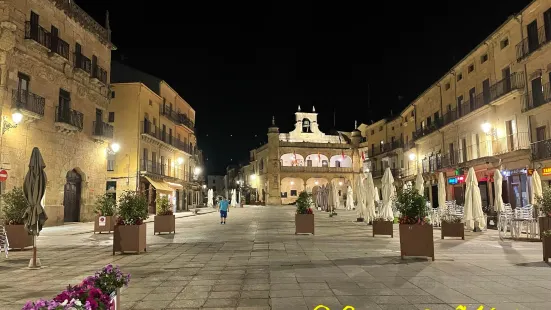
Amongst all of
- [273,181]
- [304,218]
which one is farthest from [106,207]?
[273,181]

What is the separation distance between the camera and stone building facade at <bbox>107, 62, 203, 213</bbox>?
3281 cm

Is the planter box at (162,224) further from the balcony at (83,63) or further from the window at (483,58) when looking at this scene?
the window at (483,58)

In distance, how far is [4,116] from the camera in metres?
17.1

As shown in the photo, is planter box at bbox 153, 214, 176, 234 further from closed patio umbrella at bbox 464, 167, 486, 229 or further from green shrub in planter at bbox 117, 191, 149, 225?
closed patio umbrella at bbox 464, 167, 486, 229

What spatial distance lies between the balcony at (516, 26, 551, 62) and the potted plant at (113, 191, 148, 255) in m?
21.9

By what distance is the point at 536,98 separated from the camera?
72.3 ft

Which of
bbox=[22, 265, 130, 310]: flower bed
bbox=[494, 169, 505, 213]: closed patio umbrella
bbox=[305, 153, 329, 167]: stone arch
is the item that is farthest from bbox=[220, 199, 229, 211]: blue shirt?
bbox=[305, 153, 329, 167]: stone arch

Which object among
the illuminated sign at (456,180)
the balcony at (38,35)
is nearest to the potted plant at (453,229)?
the illuminated sign at (456,180)

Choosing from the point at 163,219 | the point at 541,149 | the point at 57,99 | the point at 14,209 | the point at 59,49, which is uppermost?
the point at 59,49

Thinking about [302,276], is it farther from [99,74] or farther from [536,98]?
[99,74]

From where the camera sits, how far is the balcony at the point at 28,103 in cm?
1788

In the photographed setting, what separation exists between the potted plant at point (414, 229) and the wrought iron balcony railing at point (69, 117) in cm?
1912

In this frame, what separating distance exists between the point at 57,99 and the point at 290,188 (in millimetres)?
46842

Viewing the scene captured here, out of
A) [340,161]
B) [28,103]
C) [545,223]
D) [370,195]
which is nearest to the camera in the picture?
[545,223]
